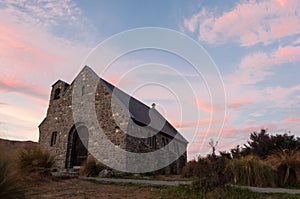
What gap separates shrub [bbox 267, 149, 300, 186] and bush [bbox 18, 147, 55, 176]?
9.36 m

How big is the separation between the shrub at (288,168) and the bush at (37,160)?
369 inches

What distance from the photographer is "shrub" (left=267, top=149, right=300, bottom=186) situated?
9891mm

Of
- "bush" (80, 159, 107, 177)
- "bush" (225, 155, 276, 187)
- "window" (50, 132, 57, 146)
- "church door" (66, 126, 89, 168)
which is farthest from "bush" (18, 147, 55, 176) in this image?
"window" (50, 132, 57, 146)

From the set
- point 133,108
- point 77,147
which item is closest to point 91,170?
point 77,147

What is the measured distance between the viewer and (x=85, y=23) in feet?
40.3

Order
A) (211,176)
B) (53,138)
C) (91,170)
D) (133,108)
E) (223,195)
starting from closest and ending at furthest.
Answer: (223,195)
(211,176)
(91,170)
(53,138)
(133,108)

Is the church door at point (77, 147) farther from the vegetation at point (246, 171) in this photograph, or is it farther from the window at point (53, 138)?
the vegetation at point (246, 171)

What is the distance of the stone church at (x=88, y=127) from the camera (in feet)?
53.1

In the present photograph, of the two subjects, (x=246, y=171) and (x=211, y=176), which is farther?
(x=246, y=171)

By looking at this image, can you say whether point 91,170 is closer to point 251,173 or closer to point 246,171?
point 246,171

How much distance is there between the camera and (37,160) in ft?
32.6

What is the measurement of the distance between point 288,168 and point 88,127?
1271cm

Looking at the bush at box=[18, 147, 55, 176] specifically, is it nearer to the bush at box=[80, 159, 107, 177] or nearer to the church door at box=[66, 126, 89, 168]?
the bush at box=[80, 159, 107, 177]

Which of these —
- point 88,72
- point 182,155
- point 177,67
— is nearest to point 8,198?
point 177,67
